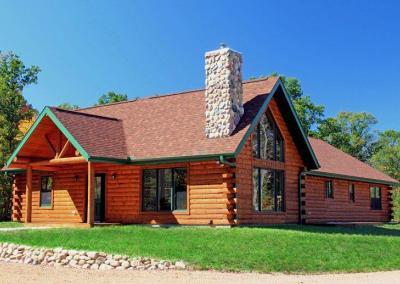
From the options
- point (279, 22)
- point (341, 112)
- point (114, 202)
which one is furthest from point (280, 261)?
point (341, 112)

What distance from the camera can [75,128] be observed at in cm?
2231

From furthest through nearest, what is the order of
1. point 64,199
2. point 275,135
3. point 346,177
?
point 346,177, point 64,199, point 275,135

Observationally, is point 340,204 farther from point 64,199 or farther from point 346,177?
point 64,199

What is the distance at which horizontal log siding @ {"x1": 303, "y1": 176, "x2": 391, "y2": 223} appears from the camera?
27.6 m

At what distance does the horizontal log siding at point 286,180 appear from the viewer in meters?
21.0

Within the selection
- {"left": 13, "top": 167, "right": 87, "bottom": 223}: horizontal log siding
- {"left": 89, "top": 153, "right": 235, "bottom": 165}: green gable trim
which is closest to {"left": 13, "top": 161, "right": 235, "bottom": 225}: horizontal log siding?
{"left": 13, "top": 167, "right": 87, "bottom": 223}: horizontal log siding

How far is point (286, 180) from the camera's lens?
24172mm

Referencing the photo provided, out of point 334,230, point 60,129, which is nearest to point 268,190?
point 334,230

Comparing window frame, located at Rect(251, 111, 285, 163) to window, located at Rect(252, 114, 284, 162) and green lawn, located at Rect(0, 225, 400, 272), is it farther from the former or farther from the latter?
green lawn, located at Rect(0, 225, 400, 272)

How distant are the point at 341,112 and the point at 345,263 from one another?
53079 mm

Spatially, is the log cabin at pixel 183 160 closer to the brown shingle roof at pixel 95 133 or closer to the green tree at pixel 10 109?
the brown shingle roof at pixel 95 133

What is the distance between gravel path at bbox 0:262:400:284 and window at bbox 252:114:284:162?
365 inches

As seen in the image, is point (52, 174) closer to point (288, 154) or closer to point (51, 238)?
point (51, 238)

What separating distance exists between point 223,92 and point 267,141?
10.8 ft
